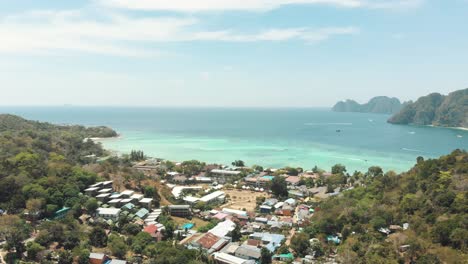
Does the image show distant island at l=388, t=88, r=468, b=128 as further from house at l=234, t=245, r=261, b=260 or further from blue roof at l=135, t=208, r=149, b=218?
blue roof at l=135, t=208, r=149, b=218

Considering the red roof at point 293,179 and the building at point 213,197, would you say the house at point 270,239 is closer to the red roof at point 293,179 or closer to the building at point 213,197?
the building at point 213,197

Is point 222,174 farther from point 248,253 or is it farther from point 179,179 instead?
point 248,253

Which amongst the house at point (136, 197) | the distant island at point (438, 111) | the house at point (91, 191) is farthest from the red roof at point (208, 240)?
the distant island at point (438, 111)

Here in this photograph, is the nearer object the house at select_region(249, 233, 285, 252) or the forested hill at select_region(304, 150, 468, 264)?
the forested hill at select_region(304, 150, 468, 264)

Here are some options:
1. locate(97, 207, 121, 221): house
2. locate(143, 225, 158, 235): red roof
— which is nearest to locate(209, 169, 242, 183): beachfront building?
locate(97, 207, 121, 221): house

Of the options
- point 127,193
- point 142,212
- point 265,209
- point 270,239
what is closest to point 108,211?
point 142,212

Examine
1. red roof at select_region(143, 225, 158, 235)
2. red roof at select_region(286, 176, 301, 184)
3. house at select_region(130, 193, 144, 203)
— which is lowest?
red roof at select_region(143, 225, 158, 235)

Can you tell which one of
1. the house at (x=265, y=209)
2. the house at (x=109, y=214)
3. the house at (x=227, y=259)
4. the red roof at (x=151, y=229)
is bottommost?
the house at (x=265, y=209)
